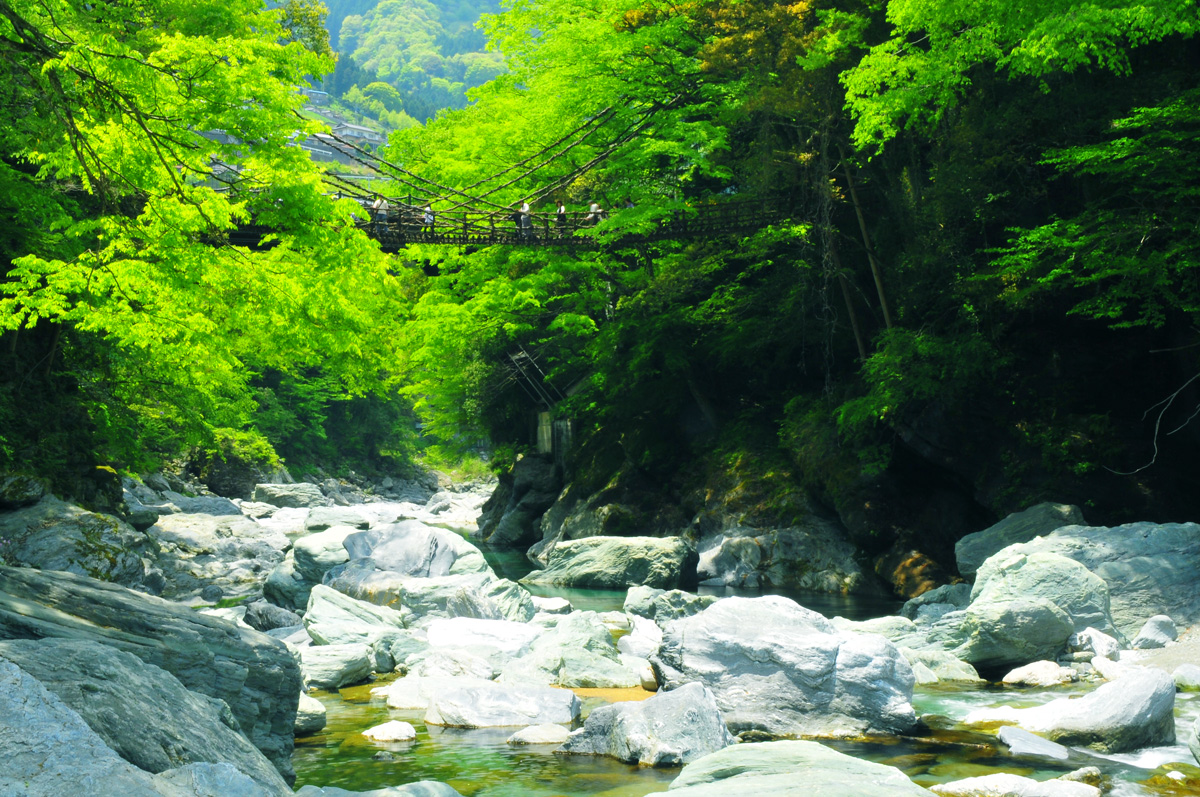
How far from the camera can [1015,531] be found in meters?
10.3

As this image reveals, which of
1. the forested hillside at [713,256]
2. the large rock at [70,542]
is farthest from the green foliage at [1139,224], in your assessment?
the large rock at [70,542]

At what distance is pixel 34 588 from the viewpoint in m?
3.81

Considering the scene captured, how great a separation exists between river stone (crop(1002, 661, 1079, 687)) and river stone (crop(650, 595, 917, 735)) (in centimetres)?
146

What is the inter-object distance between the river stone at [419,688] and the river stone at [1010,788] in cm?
309

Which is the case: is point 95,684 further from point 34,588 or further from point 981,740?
point 981,740

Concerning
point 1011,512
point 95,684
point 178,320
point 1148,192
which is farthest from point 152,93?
point 1011,512

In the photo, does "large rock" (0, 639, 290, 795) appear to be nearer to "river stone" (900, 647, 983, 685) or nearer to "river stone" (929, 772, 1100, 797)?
"river stone" (929, 772, 1100, 797)

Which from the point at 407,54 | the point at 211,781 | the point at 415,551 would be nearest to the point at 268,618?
the point at 415,551

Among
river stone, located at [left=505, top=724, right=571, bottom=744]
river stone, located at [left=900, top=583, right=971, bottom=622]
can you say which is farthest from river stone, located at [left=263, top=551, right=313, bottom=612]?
river stone, located at [left=900, top=583, right=971, bottom=622]

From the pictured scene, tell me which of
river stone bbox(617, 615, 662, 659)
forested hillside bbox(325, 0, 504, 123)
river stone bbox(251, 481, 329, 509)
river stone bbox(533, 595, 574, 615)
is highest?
forested hillside bbox(325, 0, 504, 123)

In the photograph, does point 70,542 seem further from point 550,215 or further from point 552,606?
point 550,215

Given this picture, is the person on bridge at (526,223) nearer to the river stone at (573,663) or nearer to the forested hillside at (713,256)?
the forested hillside at (713,256)

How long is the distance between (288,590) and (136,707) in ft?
26.3

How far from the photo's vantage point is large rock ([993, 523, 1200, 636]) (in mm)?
7805
